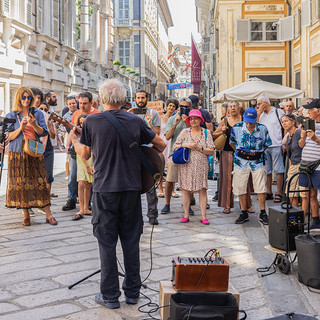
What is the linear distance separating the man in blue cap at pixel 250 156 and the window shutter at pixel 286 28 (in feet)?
45.2

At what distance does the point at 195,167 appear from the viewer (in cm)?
763

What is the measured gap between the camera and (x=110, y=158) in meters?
4.25

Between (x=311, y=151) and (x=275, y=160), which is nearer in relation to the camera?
(x=311, y=151)

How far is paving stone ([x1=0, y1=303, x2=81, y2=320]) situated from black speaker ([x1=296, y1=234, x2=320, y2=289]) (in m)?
1.91

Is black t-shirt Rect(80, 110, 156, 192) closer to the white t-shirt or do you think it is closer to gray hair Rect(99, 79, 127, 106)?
gray hair Rect(99, 79, 127, 106)

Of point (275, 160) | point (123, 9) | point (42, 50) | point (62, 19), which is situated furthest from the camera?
point (123, 9)

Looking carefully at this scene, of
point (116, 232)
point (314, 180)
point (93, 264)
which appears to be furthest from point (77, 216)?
point (116, 232)

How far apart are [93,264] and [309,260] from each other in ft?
6.83

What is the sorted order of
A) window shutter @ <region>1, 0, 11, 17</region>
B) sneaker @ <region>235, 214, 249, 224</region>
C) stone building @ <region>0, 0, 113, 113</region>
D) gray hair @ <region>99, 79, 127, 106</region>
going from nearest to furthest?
1. gray hair @ <region>99, 79, 127, 106</region>
2. sneaker @ <region>235, 214, 249, 224</region>
3. window shutter @ <region>1, 0, 11, 17</region>
4. stone building @ <region>0, 0, 113, 113</region>

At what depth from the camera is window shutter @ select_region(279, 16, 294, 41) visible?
20.1m

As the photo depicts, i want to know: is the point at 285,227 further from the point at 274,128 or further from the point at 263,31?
the point at 263,31

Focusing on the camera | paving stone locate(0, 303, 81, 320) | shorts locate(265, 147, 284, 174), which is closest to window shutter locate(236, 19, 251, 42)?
shorts locate(265, 147, 284, 174)

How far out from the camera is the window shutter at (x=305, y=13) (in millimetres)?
16953

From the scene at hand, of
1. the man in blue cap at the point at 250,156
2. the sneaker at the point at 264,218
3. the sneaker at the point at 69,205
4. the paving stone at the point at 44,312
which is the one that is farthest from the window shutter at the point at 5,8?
the paving stone at the point at 44,312
